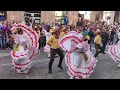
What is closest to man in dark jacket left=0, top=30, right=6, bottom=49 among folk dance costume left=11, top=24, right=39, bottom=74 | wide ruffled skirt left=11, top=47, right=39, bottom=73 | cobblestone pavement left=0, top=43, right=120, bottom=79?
cobblestone pavement left=0, top=43, right=120, bottom=79

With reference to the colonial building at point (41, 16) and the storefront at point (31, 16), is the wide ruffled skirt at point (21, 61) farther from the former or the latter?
the storefront at point (31, 16)

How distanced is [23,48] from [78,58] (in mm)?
1928

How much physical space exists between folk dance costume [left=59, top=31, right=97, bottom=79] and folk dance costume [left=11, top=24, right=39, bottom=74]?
58.5 inches

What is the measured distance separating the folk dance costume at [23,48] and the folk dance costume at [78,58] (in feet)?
4.88

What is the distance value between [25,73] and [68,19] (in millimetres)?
→ 14122

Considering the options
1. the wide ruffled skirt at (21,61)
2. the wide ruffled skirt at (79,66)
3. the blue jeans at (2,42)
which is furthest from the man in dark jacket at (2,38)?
the wide ruffled skirt at (79,66)

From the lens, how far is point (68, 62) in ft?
22.9

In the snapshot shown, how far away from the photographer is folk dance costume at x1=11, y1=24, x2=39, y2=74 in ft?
24.5

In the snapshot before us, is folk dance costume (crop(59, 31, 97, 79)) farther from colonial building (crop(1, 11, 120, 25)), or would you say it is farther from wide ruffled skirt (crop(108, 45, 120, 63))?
colonial building (crop(1, 11, 120, 25))

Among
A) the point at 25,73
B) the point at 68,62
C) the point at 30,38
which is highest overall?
the point at 30,38

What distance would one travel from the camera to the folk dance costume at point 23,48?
7.46 meters

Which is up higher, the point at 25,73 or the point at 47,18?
the point at 47,18
